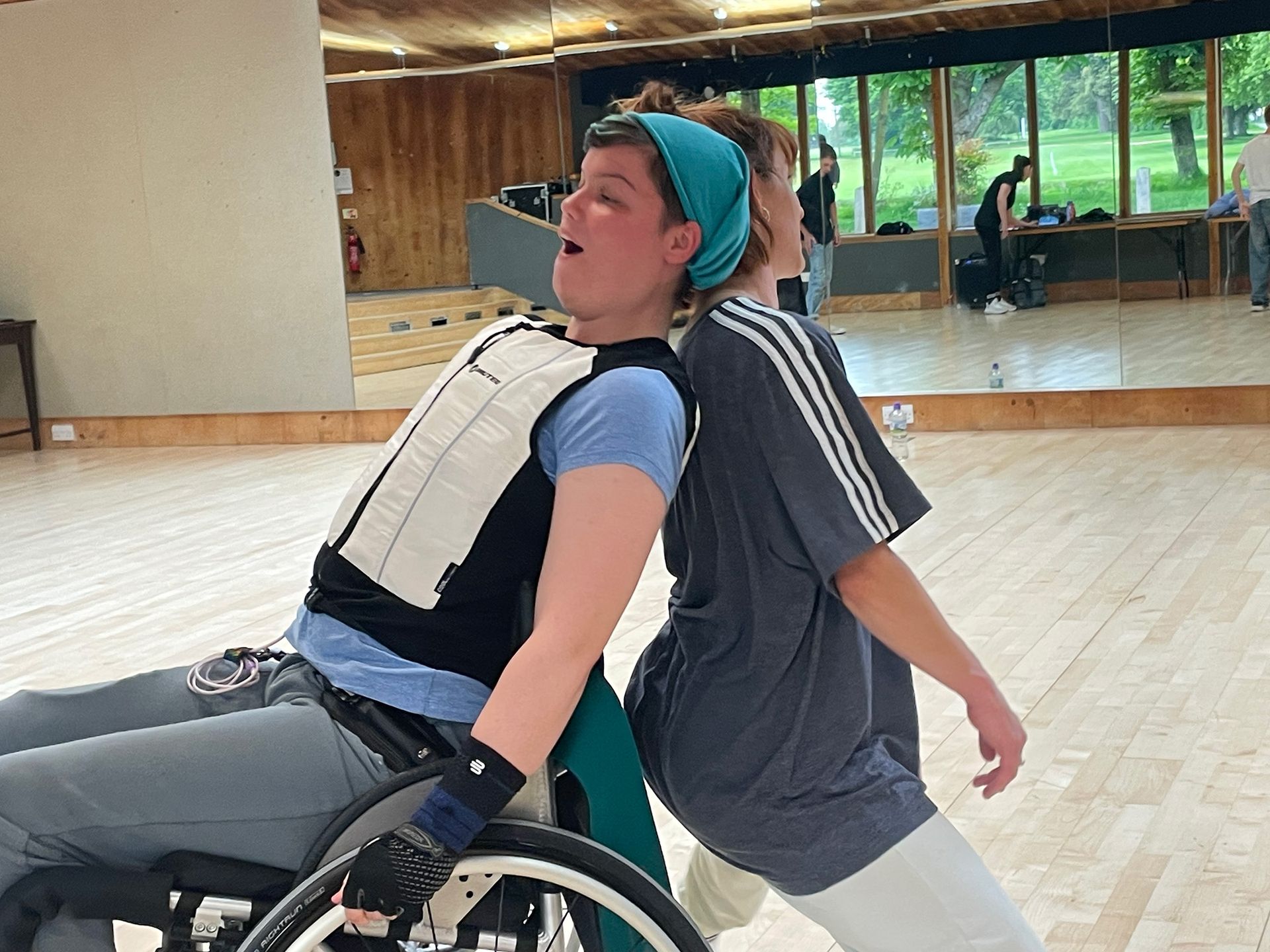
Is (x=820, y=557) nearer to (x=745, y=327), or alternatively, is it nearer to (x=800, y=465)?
(x=800, y=465)

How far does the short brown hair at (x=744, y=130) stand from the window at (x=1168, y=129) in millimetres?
6838

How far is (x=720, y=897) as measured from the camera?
6.02ft

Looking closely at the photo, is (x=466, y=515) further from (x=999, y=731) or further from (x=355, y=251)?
(x=355, y=251)

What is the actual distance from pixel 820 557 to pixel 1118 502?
470 cm

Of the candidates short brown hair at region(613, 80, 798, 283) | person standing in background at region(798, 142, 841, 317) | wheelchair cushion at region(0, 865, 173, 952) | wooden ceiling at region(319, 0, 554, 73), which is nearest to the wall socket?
person standing in background at region(798, 142, 841, 317)

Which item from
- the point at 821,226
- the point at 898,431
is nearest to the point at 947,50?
the point at 821,226

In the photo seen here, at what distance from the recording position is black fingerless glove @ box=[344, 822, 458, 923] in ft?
4.09

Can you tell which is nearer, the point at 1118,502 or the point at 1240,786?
the point at 1240,786

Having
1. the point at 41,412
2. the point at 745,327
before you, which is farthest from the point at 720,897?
the point at 41,412

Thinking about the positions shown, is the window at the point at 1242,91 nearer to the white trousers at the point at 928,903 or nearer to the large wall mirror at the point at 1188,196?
the large wall mirror at the point at 1188,196

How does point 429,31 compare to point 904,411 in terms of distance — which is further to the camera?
point 429,31

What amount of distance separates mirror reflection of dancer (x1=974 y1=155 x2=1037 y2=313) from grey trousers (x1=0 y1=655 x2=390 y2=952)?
24.4 feet

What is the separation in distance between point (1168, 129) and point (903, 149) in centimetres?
146

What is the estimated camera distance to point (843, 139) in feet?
27.9
